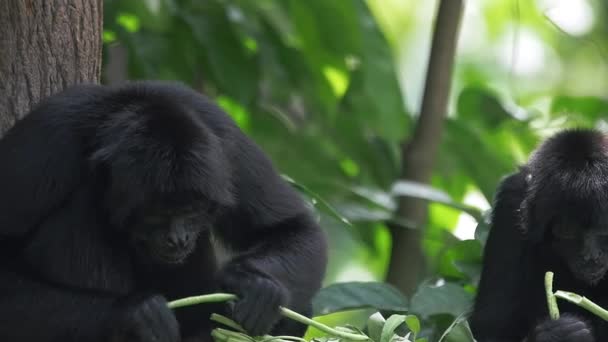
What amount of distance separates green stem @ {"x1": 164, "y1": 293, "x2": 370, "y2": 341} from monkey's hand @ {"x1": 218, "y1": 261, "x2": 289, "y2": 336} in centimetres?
4

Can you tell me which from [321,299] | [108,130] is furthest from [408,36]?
[108,130]

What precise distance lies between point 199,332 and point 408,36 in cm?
1122

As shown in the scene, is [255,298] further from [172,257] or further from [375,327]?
[375,327]

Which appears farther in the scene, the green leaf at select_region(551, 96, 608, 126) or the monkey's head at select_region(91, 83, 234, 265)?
the green leaf at select_region(551, 96, 608, 126)

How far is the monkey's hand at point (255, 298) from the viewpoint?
15.6 ft

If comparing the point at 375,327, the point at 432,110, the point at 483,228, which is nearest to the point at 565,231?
the point at 375,327

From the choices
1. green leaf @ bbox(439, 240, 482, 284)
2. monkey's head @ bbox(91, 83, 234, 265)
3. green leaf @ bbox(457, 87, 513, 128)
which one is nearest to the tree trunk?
monkey's head @ bbox(91, 83, 234, 265)

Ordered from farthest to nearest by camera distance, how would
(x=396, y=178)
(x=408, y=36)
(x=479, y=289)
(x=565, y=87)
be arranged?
(x=565, y=87) → (x=408, y=36) → (x=396, y=178) → (x=479, y=289)

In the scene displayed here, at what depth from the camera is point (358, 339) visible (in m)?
4.88

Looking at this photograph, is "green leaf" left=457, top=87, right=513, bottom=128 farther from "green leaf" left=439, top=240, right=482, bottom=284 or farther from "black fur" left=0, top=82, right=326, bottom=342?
"black fur" left=0, top=82, right=326, bottom=342

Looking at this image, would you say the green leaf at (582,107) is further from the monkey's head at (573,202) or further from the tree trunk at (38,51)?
the tree trunk at (38,51)

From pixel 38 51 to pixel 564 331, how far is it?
309 centimetres

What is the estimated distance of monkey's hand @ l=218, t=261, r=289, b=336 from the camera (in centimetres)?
474

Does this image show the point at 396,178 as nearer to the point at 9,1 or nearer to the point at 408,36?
the point at 9,1
